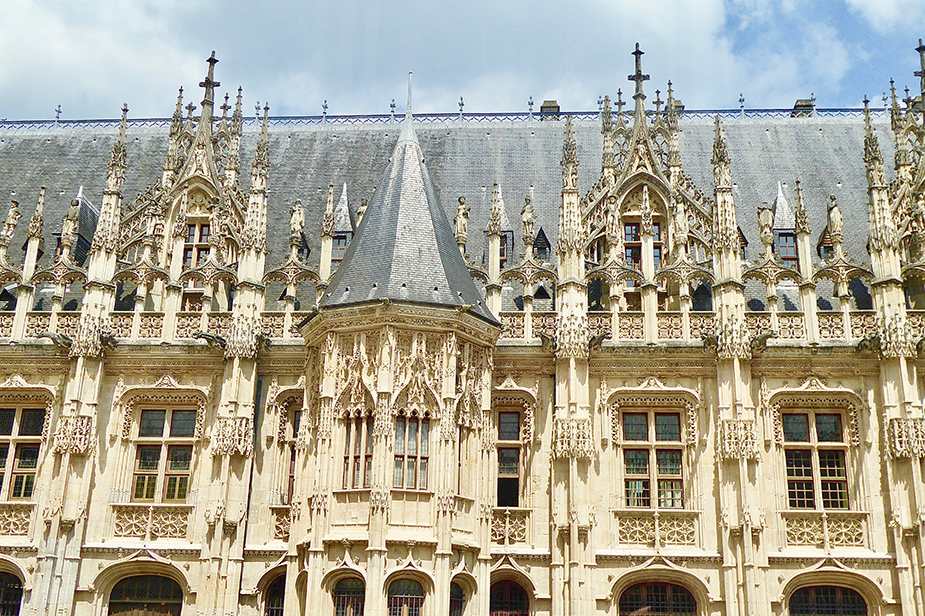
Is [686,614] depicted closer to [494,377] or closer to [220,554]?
[494,377]

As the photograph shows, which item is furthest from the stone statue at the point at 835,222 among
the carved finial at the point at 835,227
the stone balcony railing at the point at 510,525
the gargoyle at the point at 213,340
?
the gargoyle at the point at 213,340

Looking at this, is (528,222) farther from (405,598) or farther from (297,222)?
(405,598)

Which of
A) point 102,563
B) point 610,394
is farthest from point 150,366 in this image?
point 610,394

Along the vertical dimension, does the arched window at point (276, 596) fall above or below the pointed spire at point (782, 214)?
below

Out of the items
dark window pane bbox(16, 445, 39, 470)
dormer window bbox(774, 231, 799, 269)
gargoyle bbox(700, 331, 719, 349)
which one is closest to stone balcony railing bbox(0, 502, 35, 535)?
dark window pane bbox(16, 445, 39, 470)

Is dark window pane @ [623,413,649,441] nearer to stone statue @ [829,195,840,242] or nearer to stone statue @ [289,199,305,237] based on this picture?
stone statue @ [829,195,840,242]

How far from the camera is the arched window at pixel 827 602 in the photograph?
21.3 metres

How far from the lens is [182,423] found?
77.8 feet

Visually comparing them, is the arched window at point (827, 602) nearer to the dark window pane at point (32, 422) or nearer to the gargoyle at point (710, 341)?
the gargoyle at point (710, 341)

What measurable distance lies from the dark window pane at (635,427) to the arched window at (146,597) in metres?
10.9

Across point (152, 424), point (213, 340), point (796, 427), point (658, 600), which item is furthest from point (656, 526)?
point (152, 424)

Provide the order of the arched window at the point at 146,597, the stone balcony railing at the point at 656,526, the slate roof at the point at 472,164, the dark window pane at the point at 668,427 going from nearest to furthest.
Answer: the stone balcony railing at the point at 656,526
the arched window at the point at 146,597
the dark window pane at the point at 668,427
the slate roof at the point at 472,164

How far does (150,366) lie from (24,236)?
25.9 ft

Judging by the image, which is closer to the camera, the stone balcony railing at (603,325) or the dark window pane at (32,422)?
the stone balcony railing at (603,325)
